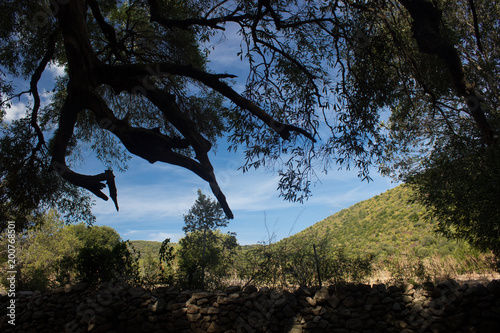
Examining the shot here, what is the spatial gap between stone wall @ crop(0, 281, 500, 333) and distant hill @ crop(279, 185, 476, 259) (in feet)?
27.6

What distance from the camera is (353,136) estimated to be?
634 centimetres

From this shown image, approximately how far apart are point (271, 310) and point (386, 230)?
2458 centimetres

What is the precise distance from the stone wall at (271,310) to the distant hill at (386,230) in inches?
331

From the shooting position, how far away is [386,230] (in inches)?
1029

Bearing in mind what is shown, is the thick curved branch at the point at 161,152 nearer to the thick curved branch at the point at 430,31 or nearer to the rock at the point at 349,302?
the rock at the point at 349,302

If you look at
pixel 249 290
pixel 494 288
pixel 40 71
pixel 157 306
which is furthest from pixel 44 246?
pixel 494 288

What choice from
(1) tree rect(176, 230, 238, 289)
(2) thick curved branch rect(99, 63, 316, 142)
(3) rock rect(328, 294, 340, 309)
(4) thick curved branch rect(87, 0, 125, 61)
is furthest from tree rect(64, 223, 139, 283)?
(4) thick curved branch rect(87, 0, 125, 61)

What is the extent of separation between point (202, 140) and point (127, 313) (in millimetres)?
3876

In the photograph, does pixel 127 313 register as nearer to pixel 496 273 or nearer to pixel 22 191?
pixel 22 191

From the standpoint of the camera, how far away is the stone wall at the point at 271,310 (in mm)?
4801

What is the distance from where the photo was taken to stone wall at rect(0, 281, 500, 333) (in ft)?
15.8

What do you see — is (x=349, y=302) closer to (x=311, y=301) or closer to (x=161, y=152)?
(x=311, y=301)

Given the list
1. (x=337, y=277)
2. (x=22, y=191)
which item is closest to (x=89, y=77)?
(x=22, y=191)

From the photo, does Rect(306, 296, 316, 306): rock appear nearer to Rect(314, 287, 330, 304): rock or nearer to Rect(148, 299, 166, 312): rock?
Rect(314, 287, 330, 304): rock
